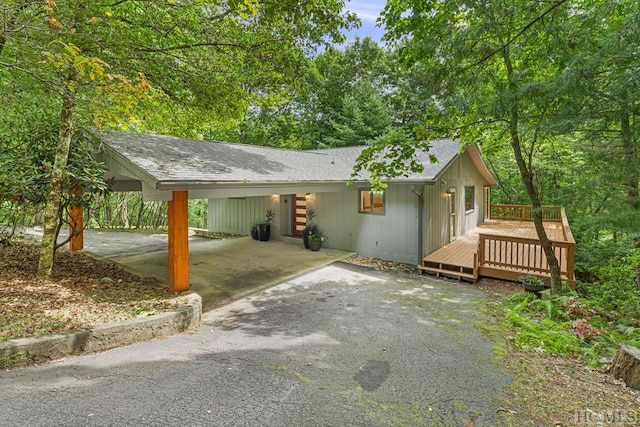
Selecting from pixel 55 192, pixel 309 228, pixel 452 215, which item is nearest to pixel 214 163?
pixel 55 192

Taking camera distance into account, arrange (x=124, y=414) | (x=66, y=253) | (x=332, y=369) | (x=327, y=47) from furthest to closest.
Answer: (x=66, y=253)
(x=327, y=47)
(x=332, y=369)
(x=124, y=414)

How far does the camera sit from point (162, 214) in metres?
16.7

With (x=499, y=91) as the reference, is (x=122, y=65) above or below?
above

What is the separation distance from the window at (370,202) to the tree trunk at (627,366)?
20.6 ft

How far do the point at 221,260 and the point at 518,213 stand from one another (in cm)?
1557

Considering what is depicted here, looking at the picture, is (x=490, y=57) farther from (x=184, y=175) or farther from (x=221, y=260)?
(x=221, y=260)

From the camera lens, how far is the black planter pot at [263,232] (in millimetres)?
11797

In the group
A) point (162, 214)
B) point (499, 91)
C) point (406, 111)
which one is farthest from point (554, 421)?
point (406, 111)

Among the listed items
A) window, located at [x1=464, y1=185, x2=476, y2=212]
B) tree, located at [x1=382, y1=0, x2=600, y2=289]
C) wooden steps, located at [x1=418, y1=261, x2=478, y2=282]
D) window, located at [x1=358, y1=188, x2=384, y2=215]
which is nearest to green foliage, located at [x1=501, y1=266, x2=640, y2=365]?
tree, located at [x1=382, y1=0, x2=600, y2=289]

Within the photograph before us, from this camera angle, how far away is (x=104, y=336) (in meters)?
3.61

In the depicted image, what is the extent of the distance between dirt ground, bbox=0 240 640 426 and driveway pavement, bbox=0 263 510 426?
0.90 feet

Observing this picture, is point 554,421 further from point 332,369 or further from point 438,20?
point 438,20

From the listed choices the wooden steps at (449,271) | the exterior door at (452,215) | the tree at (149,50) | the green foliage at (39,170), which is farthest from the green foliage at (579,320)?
the green foliage at (39,170)

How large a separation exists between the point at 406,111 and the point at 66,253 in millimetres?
20571
